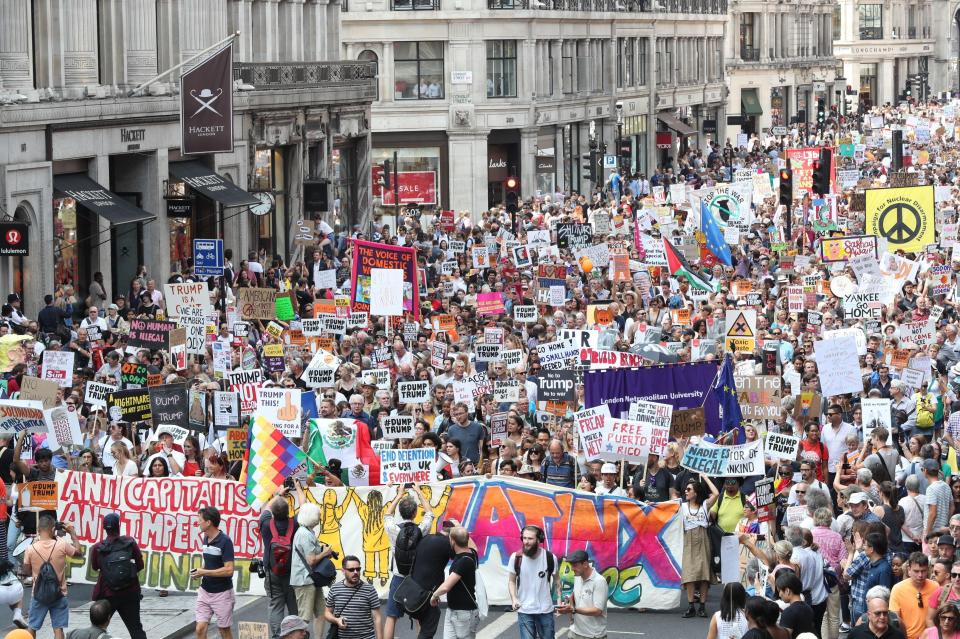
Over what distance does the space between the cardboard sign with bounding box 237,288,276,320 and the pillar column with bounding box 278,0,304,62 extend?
22.1 meters

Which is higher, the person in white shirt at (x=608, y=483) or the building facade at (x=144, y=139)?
the building facade at (x=144, y=139)

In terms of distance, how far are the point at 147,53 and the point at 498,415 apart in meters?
22.1

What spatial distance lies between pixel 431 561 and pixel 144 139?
85.4 ft

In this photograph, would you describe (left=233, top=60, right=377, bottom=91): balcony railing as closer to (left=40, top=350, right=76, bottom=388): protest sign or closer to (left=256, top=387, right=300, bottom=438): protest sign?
(left=40, top=350, right=76, bottom=388): protest sign

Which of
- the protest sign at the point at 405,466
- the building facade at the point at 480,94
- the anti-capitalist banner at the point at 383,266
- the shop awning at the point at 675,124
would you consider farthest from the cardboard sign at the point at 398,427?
the shop awning at the point at 675,124

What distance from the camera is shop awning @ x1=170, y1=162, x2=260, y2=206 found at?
1649 inches

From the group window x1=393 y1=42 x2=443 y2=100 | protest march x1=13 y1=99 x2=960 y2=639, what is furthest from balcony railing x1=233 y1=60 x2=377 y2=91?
protest march x1=13 y1=99 x2=960 y2=639

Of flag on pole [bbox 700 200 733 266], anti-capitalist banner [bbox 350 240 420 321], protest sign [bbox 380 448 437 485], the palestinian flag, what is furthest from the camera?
flag on pole [bbox 700 200 733 266]

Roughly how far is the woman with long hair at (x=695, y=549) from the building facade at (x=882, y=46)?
123168mm

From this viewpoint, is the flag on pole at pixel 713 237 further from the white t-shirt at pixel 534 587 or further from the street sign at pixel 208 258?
the white t-shirt at pixel 534 587

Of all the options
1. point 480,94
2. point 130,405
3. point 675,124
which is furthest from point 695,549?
point 675,124

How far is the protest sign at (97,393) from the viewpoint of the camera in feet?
71.2

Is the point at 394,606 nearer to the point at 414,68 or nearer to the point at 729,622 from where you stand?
the point at 729,622

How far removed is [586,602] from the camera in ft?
49.9
